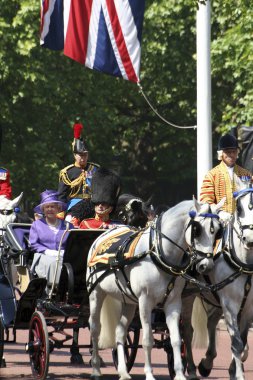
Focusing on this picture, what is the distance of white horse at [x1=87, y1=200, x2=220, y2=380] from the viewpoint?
11.7 metres

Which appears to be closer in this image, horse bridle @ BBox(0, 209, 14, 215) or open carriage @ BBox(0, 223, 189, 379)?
open carriage @ BBox(0, 223, 189, 379)

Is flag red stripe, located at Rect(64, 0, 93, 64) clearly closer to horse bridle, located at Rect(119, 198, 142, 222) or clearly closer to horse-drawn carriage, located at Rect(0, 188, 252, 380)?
horse bridle, located at Rect(119, 198, 142, 222)

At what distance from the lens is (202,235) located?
11.6m

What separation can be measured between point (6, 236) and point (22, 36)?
2026 cm

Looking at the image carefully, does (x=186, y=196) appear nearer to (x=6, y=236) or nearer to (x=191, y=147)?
(x=191, y=147)

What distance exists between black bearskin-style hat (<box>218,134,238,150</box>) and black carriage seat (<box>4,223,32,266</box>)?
7.62 feet

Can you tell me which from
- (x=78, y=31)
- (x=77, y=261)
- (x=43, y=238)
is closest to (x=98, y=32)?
(x=78, y=31)

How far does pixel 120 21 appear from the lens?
696 inches

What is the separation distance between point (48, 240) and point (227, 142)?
2075 millimetres

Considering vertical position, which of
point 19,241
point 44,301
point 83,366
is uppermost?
point 19,241

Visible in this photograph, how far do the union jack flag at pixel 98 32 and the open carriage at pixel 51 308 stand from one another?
3986 millimetres

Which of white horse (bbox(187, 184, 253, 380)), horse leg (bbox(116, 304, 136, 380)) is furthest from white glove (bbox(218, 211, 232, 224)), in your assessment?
horse leg (bbox(116, 304, 136, 380))

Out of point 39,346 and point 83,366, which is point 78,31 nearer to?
point 83,366

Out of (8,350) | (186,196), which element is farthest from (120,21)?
(186,196)
